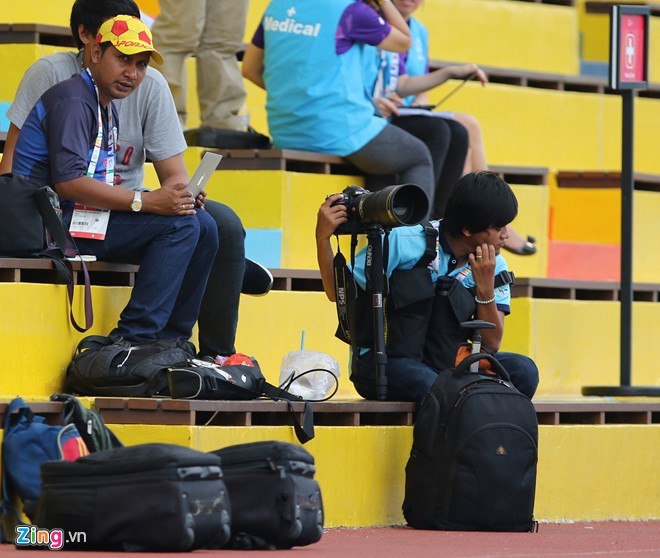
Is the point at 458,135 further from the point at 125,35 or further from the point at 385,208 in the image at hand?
the point at 125,35

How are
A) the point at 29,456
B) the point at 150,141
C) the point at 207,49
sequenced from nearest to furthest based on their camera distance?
1. the point at 29,456
2. the point at 150,141
3. the point at 207,49

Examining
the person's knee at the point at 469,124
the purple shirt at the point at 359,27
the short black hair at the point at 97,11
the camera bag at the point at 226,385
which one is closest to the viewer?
the camera bag at the point at 226,385

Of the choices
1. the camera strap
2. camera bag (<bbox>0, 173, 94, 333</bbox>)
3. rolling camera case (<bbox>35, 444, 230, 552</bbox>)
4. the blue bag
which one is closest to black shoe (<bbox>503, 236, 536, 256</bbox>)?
the camera strap

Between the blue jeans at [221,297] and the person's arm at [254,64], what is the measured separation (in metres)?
1.96

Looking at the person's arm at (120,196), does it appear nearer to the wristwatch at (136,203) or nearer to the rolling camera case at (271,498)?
the wristwatch at (136,203)

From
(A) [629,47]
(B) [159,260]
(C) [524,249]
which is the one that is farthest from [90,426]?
(C) [524,249]

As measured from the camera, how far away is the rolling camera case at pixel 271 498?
395 centimetres

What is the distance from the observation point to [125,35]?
16.0 feet

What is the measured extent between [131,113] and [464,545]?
1772 mm

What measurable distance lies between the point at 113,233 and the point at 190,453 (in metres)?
1.28

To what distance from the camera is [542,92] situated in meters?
8.81

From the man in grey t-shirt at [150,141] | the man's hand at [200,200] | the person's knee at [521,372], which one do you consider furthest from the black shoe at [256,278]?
the person's knee at [521,372]

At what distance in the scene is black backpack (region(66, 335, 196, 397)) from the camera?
182 inches

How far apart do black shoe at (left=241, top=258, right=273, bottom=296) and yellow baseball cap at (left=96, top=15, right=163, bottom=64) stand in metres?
0.89
